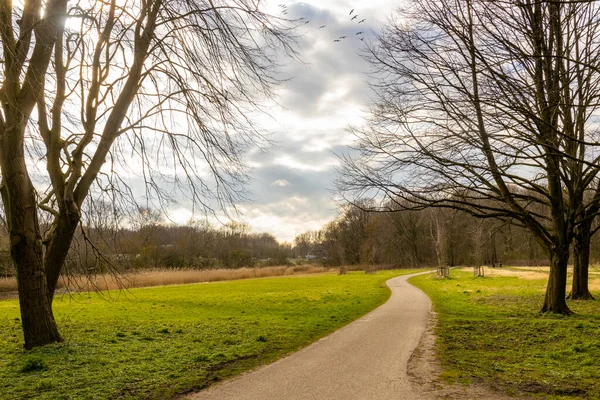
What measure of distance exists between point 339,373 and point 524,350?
13.0 ft

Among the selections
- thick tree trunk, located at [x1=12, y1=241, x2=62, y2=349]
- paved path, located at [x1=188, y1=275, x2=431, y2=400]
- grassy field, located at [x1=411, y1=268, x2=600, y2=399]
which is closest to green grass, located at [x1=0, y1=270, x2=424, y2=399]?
thick tree trunk, located at [x1=12, y1=241, x2=62, y2=349]

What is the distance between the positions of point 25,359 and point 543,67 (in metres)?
11.1

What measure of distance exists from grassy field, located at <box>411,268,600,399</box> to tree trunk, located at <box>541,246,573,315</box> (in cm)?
45

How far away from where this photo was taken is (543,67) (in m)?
8.62

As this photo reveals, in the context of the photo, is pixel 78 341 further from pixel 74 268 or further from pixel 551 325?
pixel 551 325

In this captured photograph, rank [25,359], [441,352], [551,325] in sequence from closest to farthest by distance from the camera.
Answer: [25,359], [441,352], [551,325]

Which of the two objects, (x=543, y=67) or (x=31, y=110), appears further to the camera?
(x=543, y=67)

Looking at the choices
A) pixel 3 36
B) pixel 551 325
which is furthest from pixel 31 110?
pixel 551 325

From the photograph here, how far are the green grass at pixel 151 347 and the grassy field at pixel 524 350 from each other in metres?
2.96

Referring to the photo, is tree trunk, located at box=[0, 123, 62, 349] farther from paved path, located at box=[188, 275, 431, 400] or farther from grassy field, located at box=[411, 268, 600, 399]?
grassy field, located at box=[411, 268, 600, 399]

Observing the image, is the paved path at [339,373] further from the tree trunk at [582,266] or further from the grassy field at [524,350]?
the tree trunk at [582,266]

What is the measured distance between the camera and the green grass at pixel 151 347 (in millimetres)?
5742

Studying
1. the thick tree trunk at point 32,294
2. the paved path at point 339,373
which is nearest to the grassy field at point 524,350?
the paved path at point 339,373

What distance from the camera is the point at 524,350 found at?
25.7 ft
